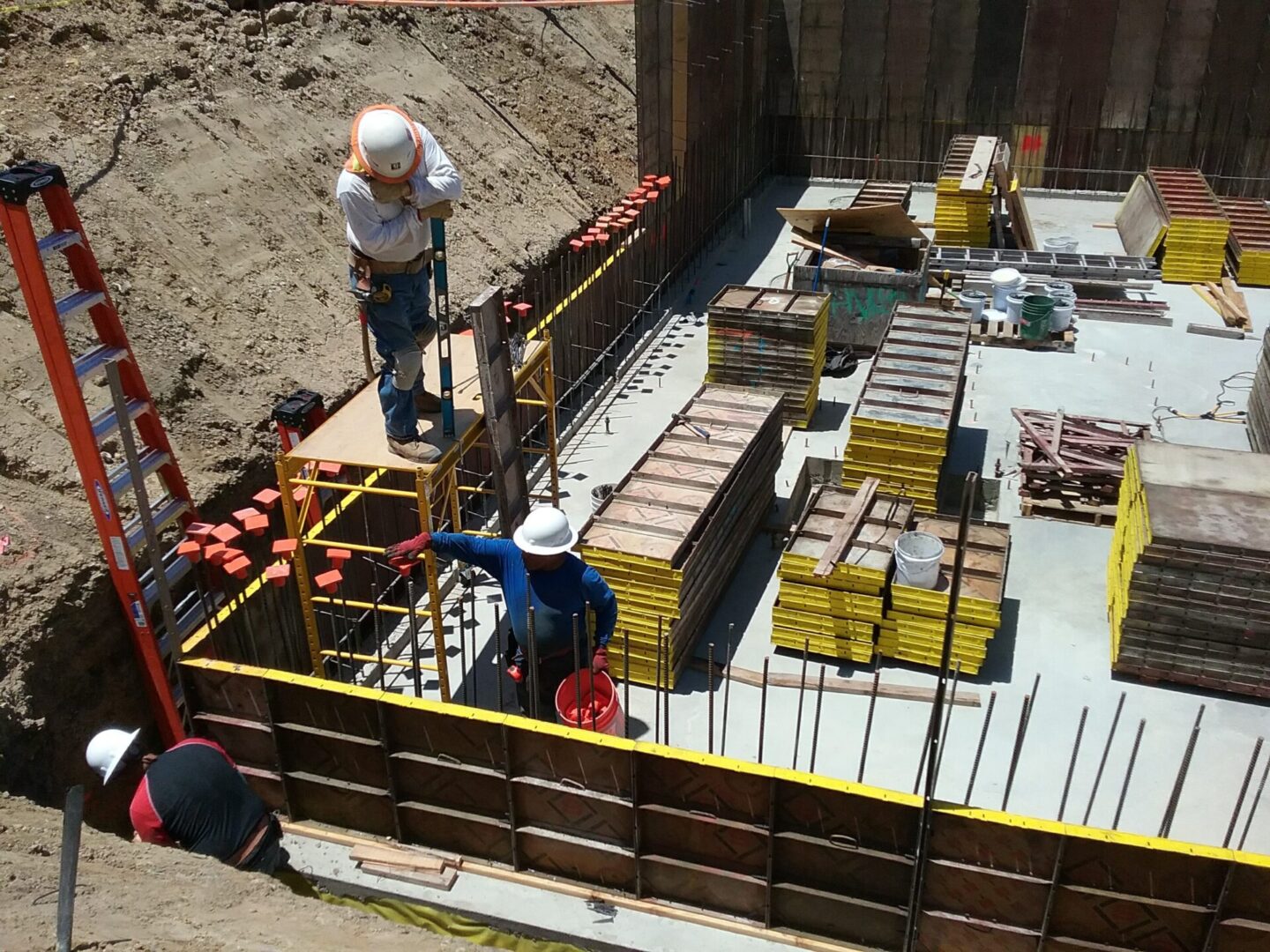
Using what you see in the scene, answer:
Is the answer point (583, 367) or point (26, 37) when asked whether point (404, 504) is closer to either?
point (583, 367)

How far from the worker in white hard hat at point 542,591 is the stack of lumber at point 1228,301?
1359 cm

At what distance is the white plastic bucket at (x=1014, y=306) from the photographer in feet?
53.0

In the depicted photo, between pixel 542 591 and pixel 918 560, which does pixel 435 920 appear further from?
pixel 918 560

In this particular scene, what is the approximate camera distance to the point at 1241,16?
22.0m

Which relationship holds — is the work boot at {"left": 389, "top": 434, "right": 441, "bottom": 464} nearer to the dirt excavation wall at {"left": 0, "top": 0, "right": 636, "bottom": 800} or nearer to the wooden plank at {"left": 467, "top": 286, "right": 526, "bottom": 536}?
the wooden plank at {"left": 467, "top": 286, "right": 526, "bottom": 536}

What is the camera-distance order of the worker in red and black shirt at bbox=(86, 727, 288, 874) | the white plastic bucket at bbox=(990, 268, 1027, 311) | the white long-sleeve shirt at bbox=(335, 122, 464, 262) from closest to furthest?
the worker in red and black shirt at bbox=(86, 727, 288, 874)
the white long-sleeve shirt at bbox=(335, 122, 464, 262)
the white plastic bucket at bbox=(990, 268, 1027, 311)

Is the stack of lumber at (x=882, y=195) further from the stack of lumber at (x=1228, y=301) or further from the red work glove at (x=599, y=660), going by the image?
the red work glove at (x=599, y=660)

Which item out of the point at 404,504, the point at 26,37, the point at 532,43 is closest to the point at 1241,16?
the point at 532,43

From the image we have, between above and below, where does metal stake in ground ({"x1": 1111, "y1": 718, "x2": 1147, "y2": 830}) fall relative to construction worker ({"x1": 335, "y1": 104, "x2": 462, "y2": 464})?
below

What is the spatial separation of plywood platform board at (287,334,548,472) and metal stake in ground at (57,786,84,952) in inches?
155

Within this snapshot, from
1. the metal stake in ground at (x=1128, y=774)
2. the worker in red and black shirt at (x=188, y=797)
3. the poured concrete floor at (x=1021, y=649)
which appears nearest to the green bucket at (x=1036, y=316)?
the poured concrete floor at (x=1021, y=649)

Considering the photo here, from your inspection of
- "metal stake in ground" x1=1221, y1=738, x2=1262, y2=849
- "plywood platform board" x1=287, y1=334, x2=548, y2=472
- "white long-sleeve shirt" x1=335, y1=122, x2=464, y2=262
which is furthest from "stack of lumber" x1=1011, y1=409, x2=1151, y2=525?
"white long-sleeve shirt" x1=335, y1=122, x2=464, y2=262

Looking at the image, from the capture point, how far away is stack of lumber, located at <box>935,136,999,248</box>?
19484 mm

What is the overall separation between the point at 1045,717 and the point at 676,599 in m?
3.32
